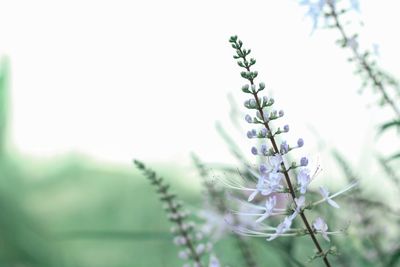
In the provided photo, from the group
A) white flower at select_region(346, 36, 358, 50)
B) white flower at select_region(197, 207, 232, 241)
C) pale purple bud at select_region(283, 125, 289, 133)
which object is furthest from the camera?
white flower at select_region(197, 207, 232, 241)

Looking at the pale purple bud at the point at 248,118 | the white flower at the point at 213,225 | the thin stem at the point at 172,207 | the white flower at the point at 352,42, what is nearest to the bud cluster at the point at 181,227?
the thin stem at the point at 172,207

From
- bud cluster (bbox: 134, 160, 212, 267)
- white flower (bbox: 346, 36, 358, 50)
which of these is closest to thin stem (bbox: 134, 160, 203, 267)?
bud cluster (bbox: 134, 160, 212, 267)

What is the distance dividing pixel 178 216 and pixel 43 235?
478 centimetres

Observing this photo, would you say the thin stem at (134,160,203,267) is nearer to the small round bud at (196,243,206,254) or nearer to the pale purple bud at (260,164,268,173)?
the small round bud at (196,243,206,254)

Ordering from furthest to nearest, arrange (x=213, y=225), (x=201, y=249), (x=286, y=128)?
(x=213, y=225) < (x=201, y=249) < (x=286, y=128)

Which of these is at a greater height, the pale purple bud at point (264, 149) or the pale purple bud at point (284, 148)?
the pale purple bud at point (264, 149)

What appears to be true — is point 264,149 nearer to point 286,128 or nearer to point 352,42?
point 286,128

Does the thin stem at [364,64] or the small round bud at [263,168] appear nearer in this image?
the small round bud at [263,168]

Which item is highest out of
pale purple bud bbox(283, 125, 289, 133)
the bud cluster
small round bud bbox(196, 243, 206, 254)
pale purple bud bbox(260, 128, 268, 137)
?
pale purple bud bbox(260, 128, 268, 137)

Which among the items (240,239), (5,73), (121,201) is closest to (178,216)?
(240,239)

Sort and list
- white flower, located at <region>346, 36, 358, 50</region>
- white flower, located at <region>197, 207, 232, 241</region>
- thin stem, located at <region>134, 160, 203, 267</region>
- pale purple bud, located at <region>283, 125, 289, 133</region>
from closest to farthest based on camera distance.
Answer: pale purple bud, located at <region>283, 125, 289, 133</region> < thin stem, located at <region>134, 160, 203, 267</region> < white flower, located at <region>346, 36, 358, 50</region> < white flower, located at <region>197, 207, 232, 241</region>

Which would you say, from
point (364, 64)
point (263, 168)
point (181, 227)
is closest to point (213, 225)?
point (181, 227)

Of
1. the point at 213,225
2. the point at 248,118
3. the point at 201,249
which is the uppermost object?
the point at 248,118

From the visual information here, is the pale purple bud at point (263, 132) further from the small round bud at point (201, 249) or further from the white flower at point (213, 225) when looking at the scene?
the white flower at point (213, 225)
